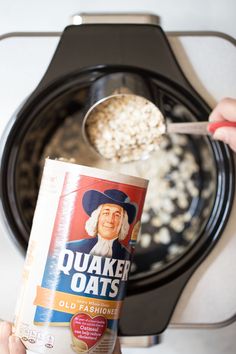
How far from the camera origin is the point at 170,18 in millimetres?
767

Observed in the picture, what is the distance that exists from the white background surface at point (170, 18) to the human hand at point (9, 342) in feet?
0.77

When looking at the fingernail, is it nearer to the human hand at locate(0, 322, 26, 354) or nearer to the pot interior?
the pot interior

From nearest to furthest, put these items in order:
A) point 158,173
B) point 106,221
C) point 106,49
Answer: point 106,221
point 106,49
point 158,173

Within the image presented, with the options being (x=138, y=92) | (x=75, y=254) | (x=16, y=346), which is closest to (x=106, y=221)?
(x=75, y=254)

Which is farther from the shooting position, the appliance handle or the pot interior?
the pot interior

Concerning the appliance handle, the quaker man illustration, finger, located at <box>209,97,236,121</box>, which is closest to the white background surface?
the appliance handle

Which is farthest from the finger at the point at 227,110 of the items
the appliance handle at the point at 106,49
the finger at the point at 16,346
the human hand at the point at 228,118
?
the finger at the point at 16,346

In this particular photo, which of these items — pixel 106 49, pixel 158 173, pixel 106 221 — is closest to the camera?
pixel 106 221

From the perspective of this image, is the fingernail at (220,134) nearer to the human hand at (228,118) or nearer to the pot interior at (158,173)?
the human hand at (228,118)

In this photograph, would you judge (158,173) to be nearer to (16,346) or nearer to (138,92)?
(138,92)

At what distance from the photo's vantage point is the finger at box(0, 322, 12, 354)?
0.58 metres

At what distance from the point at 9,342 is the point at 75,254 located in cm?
→ 12

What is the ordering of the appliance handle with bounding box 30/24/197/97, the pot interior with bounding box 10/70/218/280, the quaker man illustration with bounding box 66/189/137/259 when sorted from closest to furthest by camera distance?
the quaker man illustration with bounding box 66/189/137/259
the appliance handle with bounding box 30/24/197/97
the pot interior with bounding box 10/70/218/280

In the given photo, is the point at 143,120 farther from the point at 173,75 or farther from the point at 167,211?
the point at 167,211
